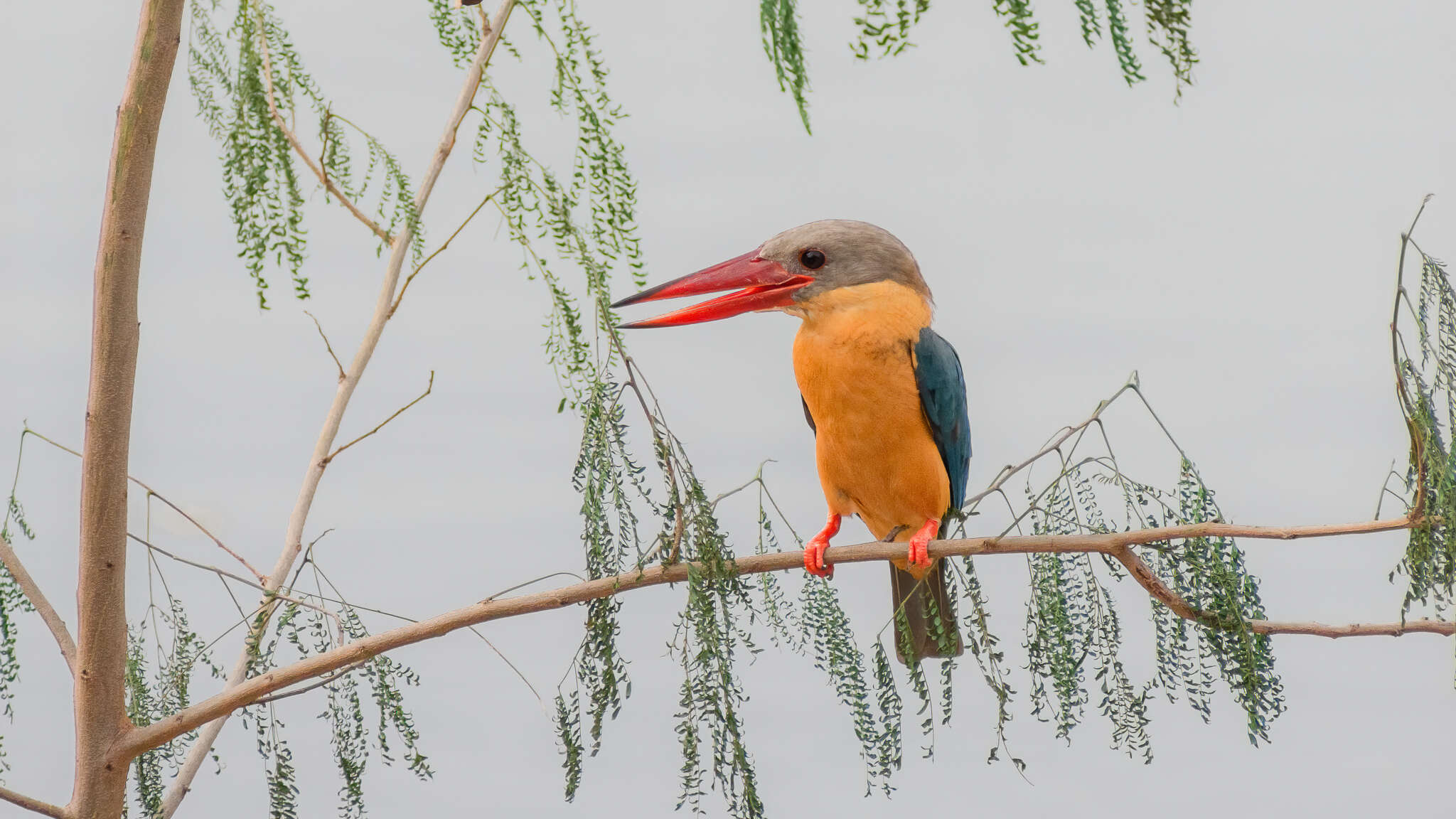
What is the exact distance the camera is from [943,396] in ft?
7.37

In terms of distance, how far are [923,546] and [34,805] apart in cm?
144

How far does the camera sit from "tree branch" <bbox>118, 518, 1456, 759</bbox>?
1.54 meters

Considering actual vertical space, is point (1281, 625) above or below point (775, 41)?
below

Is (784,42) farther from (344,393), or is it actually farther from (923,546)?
(344,393)

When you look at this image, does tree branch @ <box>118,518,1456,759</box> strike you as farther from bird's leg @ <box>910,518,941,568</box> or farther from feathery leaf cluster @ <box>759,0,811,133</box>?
feathery leaf cluster @ <box>759,0,811,133</box>

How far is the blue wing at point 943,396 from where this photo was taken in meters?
2.22

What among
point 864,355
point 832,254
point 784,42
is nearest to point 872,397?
point 864,355

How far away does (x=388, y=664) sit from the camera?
1.94 meters

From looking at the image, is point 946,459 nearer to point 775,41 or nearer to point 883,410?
point 883,410

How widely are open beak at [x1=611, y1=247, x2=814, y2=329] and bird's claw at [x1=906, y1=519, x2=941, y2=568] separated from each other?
1.58 feet

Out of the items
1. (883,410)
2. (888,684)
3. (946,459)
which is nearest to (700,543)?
(888,684)

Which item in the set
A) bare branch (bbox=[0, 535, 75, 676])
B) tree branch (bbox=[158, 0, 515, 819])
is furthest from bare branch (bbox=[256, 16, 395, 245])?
bare branch (bbox=[0, 535, 75, 676])

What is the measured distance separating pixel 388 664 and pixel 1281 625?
4.38 feet

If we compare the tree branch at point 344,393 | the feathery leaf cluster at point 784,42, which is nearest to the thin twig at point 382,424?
the tree branch at point 344,393
